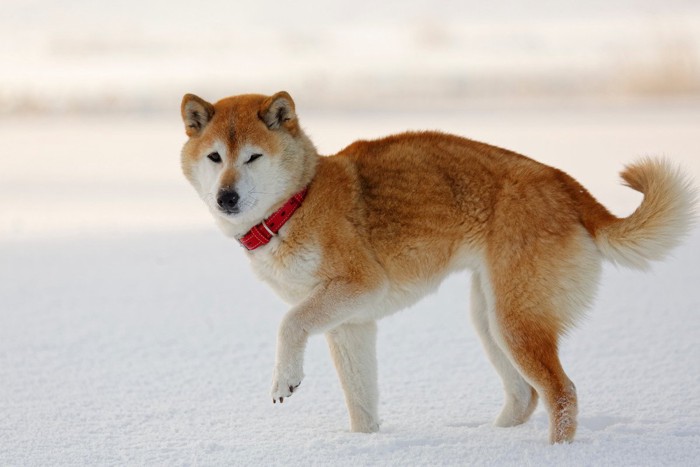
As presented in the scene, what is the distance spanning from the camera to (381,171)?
4145mm

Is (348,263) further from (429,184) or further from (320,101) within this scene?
(320,101)

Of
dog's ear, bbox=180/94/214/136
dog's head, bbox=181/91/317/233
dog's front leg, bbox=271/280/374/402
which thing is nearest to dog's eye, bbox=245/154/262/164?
dog's head, bbox=181/91/317/233

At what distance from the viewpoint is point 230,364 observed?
524 cm

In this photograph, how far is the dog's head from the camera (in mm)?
3840

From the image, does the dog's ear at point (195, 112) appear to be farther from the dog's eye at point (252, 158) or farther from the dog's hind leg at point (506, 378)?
the dog's hind leg at point (506, 378)

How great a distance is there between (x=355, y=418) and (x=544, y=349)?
955mm

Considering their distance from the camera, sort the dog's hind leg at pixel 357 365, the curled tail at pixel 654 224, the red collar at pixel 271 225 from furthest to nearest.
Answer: the dog's hind leg at pixel 357 365 < the red collar at pixel 271 225 < the curled tail at pixel 654 224

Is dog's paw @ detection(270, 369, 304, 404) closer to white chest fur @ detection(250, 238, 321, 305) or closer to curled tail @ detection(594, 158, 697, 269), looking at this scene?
white chest fur @ detection(250, 238, 321, 305)

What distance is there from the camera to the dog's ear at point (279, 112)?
399 cm

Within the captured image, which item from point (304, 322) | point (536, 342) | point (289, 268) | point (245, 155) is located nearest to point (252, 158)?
point (245, 155)

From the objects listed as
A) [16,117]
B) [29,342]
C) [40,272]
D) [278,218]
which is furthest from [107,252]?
[16,117]

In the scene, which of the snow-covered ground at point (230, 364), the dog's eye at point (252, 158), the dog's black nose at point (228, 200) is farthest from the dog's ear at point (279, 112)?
the snow-covered ground at point (230, 364)

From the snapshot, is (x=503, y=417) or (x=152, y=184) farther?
(x=152, y=184)

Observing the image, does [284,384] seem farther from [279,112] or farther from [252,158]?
[279,112]
